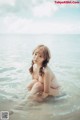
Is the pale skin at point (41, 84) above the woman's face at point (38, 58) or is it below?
below

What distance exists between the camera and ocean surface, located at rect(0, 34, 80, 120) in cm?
202

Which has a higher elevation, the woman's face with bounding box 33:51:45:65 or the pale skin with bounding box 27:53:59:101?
the woman's face with bounding box 33:51:45:65

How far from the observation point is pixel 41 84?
2109mm

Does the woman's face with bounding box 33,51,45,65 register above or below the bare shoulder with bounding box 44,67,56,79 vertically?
above

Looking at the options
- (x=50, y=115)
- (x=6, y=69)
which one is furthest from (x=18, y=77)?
(x=50, y=115)

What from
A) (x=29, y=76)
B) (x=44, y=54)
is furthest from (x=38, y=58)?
(x=29, y=76)

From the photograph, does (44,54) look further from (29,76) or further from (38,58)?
(29,76)

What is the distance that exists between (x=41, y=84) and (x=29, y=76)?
0.16m

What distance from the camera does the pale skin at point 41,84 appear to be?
2086 mm

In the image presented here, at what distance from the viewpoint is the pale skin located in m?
2.09

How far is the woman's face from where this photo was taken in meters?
2.11

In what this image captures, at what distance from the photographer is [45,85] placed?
2080 millimetres

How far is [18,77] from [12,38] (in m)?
0.34

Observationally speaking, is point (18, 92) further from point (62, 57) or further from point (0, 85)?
point (62, 57)
